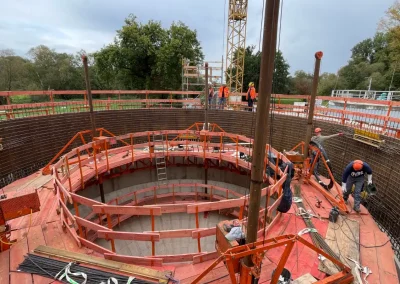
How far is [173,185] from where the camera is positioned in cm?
1350

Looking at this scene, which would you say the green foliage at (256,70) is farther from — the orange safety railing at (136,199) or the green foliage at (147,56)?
the orange safety railing at (136,199)

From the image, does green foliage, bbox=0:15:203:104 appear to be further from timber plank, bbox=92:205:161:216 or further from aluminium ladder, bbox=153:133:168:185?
timber plank, bbox=92:205:161:216

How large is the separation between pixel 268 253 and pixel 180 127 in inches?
505

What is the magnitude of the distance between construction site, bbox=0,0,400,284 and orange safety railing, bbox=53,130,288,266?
0.05 metres

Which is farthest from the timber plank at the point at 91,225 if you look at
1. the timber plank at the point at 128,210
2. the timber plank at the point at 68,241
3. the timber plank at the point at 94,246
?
the timber plank at the point at 68,241

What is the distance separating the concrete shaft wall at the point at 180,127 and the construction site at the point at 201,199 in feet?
0.19

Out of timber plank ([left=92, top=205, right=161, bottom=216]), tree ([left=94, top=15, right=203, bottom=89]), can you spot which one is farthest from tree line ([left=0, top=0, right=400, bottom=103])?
timber plank ([left=92, top=205, right=161, bottom=216])

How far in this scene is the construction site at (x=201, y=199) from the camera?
4.35 m

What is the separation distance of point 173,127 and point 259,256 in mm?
13919

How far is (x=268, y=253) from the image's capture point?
5.32 metres

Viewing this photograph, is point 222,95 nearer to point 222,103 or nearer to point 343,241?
point 222,103

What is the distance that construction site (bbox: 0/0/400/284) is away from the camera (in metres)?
4.35

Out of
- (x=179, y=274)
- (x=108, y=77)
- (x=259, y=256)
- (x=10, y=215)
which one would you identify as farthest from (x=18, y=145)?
(x=108, y=77)

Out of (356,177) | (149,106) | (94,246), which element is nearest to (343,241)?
(356,177)
